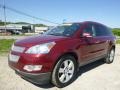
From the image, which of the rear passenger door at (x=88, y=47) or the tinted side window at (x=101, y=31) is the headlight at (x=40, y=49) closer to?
the rear passenger door at (x=88, y=47)

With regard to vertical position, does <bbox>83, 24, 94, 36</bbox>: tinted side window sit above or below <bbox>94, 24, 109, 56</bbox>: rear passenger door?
above

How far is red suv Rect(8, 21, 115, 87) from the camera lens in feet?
12.7

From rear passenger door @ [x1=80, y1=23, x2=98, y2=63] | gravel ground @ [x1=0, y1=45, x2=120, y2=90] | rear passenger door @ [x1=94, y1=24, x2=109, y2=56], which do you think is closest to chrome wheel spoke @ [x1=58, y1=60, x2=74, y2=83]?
gravel ground @ [x1=0, y1=45, x2=120, y2=90]

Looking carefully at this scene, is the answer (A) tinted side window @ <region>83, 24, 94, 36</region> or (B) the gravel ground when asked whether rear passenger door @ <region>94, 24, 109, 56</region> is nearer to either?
(A) tinted side window @ <region>83, 24, 94, 36</region>

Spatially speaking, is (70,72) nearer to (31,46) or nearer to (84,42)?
(84,42)

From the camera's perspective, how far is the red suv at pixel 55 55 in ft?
12.7

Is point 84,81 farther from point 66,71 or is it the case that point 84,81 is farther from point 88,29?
point 88,29

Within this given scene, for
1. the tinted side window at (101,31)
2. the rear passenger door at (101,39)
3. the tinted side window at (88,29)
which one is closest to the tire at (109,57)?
the rear passenger door at (101,39)

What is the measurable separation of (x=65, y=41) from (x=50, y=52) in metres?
0.64

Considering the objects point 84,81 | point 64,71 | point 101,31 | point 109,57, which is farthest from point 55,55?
point 109,57

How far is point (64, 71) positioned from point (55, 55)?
69cm

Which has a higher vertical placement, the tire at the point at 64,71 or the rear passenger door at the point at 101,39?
the rear passenger door at the point at 101,39

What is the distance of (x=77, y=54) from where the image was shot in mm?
4707

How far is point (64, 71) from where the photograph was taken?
4.48 meters
